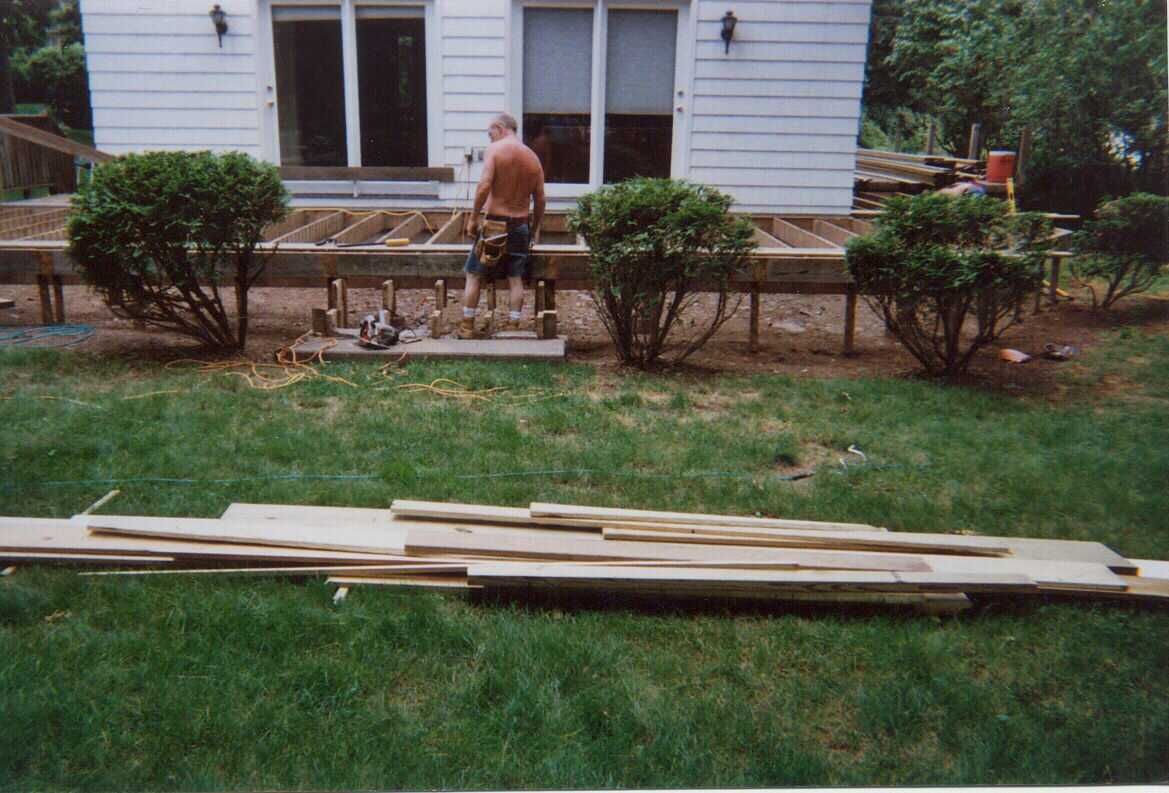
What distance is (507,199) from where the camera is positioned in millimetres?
7875

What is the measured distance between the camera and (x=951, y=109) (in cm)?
1850

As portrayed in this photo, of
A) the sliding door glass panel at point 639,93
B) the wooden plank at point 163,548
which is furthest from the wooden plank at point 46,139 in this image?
the wooden plank at point 163,548

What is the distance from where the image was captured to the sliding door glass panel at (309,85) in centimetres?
1038

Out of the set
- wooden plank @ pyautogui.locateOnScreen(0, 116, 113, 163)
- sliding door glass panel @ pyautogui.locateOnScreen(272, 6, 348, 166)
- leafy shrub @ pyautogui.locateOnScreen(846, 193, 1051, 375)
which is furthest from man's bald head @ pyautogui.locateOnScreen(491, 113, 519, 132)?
wooden plank @ pyautogui.locateOnScreen(0, 116, 113, 163)

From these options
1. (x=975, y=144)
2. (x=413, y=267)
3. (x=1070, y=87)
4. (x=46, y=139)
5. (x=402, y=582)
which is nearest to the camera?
(x=402, y=582)

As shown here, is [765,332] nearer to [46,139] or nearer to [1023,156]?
[1023,156]

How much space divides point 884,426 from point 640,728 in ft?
12.0

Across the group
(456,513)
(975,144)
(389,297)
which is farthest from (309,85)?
(975,144)

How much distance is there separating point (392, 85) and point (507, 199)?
3.50 meters

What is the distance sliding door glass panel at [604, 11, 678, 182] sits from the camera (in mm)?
10320

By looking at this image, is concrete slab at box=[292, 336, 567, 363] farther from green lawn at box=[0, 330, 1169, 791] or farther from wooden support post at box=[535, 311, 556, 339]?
green lawn at box=[0, 330, 1169, 791]

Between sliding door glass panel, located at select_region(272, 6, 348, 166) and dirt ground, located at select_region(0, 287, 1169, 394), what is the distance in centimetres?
166

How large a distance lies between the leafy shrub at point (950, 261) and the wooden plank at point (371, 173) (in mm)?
5061

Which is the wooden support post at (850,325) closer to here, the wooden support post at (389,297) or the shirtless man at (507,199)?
the shirtless man at (507,199)
